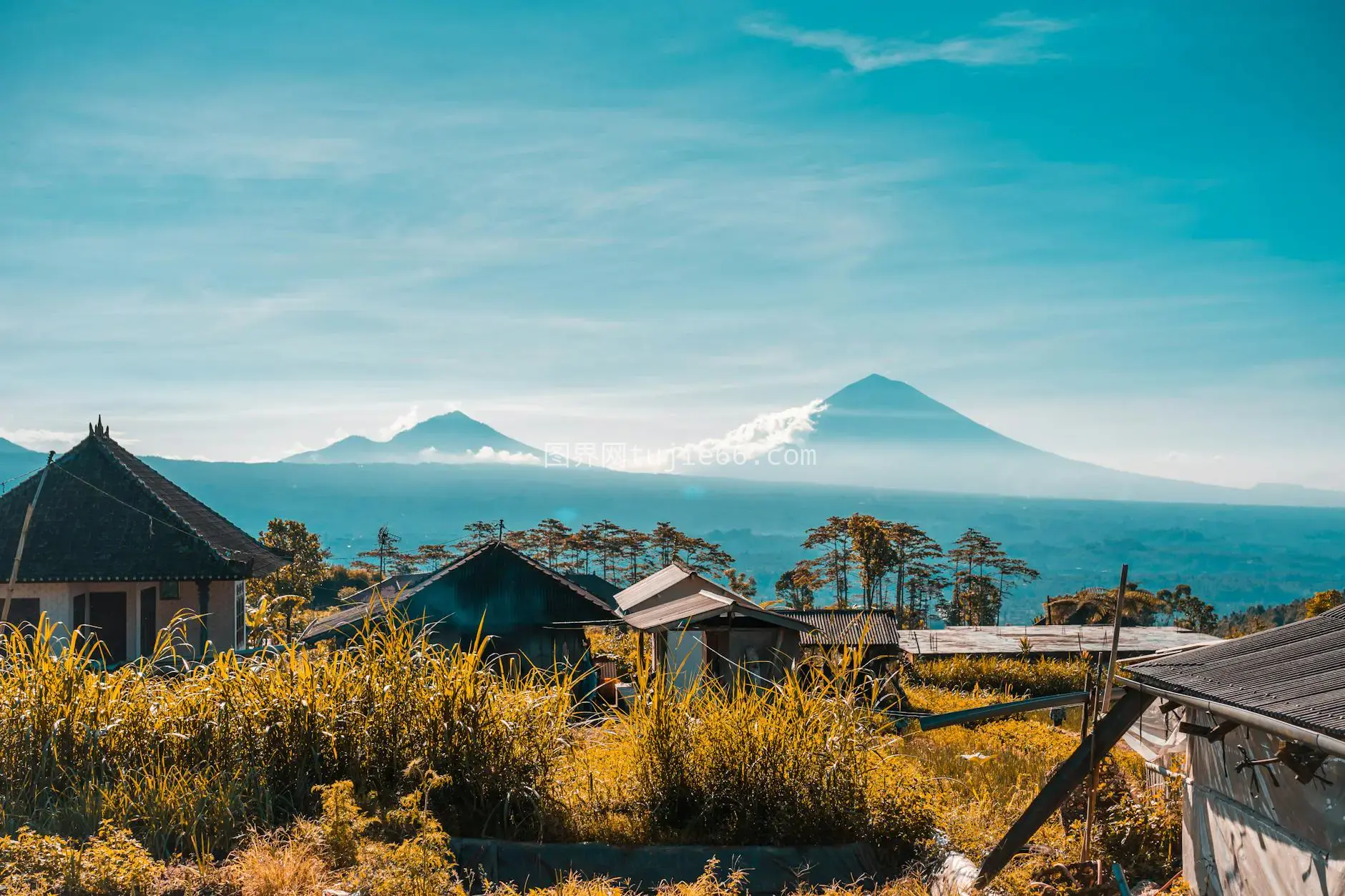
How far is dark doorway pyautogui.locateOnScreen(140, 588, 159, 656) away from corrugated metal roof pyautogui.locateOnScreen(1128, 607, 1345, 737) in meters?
17.5

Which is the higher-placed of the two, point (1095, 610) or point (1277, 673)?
point (1277, 673)

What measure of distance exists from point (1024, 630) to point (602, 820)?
27351mm

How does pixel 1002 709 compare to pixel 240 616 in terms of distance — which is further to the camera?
pixel 240 616

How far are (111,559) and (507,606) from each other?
7174 mm

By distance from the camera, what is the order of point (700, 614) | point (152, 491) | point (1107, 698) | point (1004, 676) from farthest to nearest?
1. point (1004, 676)
2. point (152, 491)
3. point (700, 614)
4. point (1107, 698)

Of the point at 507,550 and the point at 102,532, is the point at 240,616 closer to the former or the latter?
the point at 102,532

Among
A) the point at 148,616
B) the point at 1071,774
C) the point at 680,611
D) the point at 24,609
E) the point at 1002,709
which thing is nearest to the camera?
the point at 1071,774

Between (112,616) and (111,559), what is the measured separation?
1.35m

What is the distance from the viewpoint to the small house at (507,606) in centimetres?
1591

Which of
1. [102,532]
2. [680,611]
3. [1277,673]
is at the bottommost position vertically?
[680,611]

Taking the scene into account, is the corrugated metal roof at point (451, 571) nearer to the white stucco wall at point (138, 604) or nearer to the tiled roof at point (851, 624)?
the white stucco wall at point (138, 604)

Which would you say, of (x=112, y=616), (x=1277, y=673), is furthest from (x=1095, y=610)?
(x=1277, y=673)

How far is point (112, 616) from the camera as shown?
17.2 m

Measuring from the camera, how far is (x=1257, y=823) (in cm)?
458
